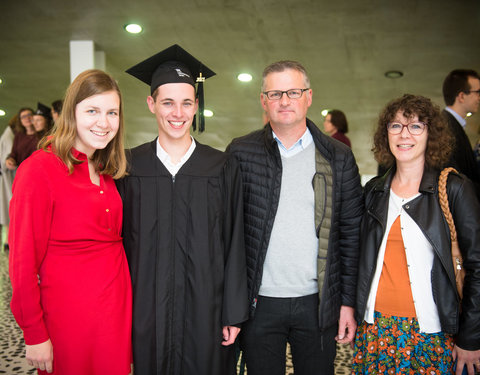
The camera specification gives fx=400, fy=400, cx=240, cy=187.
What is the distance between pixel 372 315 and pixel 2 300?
3.62 metres

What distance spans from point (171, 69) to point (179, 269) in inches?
35.1

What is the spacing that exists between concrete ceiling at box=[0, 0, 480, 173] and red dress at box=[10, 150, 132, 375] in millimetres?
3327

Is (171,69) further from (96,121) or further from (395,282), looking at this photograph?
(395,282)

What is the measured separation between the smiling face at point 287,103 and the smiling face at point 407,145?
0.42 metres

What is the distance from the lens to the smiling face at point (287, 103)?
1.82 meters

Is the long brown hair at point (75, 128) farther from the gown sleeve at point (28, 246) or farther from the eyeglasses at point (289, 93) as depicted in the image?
the eyeglasses at point (289, 93)

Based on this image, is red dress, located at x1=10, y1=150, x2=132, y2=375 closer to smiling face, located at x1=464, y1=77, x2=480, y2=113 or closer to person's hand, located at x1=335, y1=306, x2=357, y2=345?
person's hand, located at x1=335, y1=306, x2=357, y2=345

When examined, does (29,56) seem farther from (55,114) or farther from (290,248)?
(290,248)

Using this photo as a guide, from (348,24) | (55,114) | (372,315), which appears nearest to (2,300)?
(55,114)

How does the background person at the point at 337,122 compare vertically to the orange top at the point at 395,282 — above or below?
above

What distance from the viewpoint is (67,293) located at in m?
1.47

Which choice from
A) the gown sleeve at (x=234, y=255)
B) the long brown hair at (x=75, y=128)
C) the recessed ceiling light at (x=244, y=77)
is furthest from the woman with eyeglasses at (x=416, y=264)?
the recessed ceiling light at (x=244, y=77)

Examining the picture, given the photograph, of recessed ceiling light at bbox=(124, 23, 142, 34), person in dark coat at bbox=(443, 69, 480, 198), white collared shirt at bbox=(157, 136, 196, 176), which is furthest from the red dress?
recessed ceiling light at bbox=(124, 23, 142, 34)

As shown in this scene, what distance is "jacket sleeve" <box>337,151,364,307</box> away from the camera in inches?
72.7
